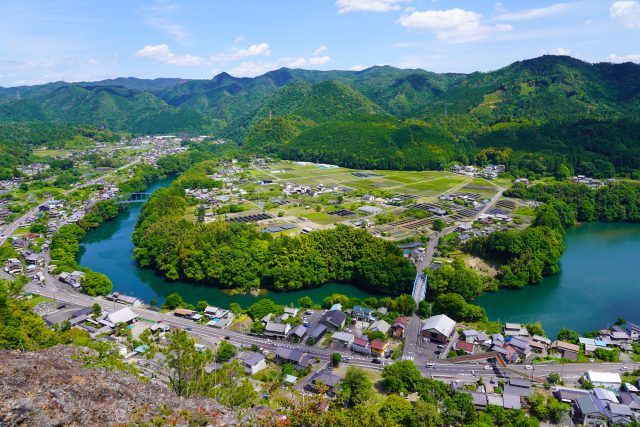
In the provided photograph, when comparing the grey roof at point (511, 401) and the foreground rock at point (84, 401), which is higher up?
the foreground rock at point (84, 401)

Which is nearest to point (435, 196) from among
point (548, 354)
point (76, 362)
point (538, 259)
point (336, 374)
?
point (538, 259)

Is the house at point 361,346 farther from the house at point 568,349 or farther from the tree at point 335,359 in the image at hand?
the house at point 568,349

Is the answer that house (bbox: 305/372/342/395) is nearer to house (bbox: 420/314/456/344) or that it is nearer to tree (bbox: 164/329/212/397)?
tree (bbox: 164/329/212/397)

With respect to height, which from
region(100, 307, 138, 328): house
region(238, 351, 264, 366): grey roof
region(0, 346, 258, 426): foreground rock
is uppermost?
region(0, 346, 258, 426): foreground rock

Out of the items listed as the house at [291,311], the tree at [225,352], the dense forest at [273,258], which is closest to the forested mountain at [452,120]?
the dense forest at [273,258]

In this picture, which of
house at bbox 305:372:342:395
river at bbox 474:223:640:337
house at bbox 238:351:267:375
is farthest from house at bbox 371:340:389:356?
river at bbox 474:223:640:337

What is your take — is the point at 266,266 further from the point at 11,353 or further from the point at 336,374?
the point at 11,353
